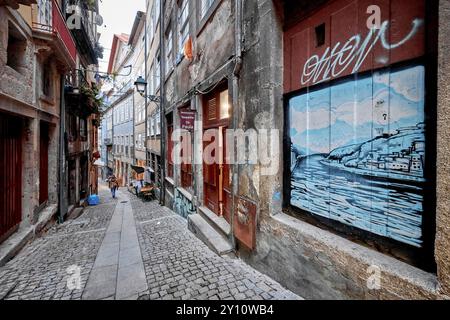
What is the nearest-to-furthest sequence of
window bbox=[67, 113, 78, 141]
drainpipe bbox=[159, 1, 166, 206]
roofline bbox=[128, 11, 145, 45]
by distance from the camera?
window bbox=[67, 113, 78, 141], drainpipe bbox=[159, 1, 166, 206], roofline bbox=[128, 11, 145, 45]

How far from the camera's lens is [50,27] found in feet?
19.6

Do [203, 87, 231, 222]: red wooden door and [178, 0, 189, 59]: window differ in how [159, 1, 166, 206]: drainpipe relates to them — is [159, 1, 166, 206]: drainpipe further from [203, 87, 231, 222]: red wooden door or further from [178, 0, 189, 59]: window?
[203, 87, 231, 222]: red wooden door

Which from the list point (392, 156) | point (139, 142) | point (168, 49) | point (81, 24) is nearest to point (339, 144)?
point (392, 156)

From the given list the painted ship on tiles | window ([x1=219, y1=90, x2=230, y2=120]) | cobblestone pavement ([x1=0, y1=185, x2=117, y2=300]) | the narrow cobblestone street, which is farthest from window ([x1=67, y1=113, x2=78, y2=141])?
the painted ship on tiles

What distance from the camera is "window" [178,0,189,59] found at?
7.95 meters

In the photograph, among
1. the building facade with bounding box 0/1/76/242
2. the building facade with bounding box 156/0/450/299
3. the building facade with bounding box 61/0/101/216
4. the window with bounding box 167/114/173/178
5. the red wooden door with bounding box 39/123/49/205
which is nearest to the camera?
the building facade with bounding box 156/0/450/299

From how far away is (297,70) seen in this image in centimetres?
320

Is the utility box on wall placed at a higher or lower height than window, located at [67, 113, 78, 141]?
lower

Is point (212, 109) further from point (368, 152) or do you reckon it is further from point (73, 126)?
point (73, 126)

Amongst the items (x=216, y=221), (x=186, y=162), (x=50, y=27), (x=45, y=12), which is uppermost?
(x=45, y=12)

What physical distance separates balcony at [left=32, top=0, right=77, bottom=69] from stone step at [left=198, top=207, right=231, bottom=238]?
235 inches

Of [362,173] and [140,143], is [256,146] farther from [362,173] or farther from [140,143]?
[140,143]

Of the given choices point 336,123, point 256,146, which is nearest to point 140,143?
point 256,146

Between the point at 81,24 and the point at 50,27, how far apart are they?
6461mm
